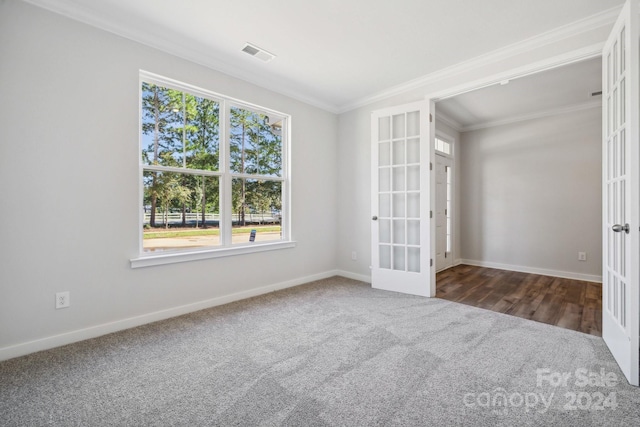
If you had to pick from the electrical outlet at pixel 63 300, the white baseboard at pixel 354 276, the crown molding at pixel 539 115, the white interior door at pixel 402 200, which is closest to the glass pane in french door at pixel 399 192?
the white interior door at pixel 402 200

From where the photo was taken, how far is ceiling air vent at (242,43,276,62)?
2913mm

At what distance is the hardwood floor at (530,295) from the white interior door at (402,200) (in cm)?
49

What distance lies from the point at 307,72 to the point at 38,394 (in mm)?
3561

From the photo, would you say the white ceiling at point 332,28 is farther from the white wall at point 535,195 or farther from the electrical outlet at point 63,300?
the white wall at point 535,195

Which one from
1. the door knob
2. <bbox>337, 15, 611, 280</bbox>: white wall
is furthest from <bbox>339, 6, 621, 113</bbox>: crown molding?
the door knob

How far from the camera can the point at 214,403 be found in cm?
160

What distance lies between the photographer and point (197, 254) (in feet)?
10.1

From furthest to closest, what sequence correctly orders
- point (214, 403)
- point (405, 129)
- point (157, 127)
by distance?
point (405, 129) → point (157, 127) → point (214, 403)

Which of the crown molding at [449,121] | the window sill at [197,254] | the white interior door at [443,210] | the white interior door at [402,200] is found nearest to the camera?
the window sill at [197,254]

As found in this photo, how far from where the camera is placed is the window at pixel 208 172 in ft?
9.43

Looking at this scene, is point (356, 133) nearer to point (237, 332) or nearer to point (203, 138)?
point (203, 138)

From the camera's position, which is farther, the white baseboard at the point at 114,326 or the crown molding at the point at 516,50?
the crown molding at the point at 516,50

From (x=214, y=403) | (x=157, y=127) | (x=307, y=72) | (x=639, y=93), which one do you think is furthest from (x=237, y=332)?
(x=639, y=93)

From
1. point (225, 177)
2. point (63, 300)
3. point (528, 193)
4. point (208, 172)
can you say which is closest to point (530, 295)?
Answer: point (528, 193)
